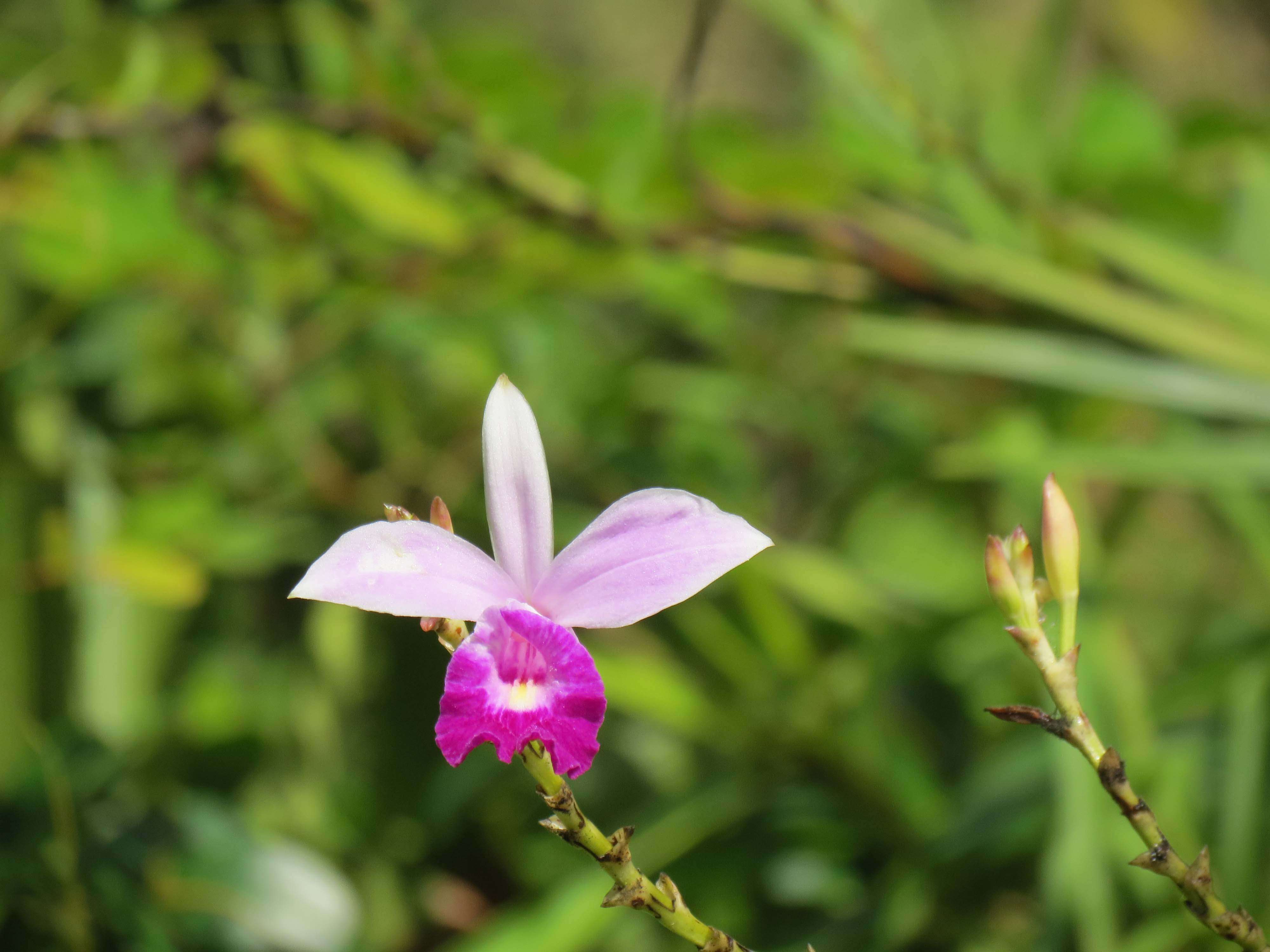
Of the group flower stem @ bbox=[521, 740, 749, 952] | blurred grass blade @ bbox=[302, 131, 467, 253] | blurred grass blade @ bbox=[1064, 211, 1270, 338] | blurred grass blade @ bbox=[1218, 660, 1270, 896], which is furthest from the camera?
blurred grass blade @ bbox=[302, 131, 467, 253]

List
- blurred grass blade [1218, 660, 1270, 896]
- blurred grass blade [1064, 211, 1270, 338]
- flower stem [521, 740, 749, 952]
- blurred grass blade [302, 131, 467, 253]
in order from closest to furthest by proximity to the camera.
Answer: flower stem [521, 740, 749, 952]
blurred grass blade [1218, 660, 1270, 896]
blurred grass blade [1064, 211, 1270, 338]
blurred grass blade [302, 131, 467, 253]

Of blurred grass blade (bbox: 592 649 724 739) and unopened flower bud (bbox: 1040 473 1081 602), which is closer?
unopened flower bud (bbox: 1040 473 1081 602)

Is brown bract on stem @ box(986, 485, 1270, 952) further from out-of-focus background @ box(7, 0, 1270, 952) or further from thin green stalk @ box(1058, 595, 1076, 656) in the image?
out-of-focus background @ box(7, 0, 1270, 952)

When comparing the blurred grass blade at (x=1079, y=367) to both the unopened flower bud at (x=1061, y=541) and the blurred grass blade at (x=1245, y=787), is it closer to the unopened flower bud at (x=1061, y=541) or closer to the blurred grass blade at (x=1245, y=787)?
the blurred grass blade at (x=1245, y=787)

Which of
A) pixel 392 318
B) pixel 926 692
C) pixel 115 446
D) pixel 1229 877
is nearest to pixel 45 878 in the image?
pixel 115 446

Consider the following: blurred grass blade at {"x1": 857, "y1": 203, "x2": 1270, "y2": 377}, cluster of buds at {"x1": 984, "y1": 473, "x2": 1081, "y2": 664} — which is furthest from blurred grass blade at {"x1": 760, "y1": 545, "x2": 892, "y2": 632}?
cluster of buds at {"x1": 984, "y1": 473, "x2": 1081, "y2": 664}

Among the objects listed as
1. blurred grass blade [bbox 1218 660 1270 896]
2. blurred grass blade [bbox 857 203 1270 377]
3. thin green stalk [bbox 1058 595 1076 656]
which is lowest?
blurred grass blade [bbox 1218 660 1270 896]
